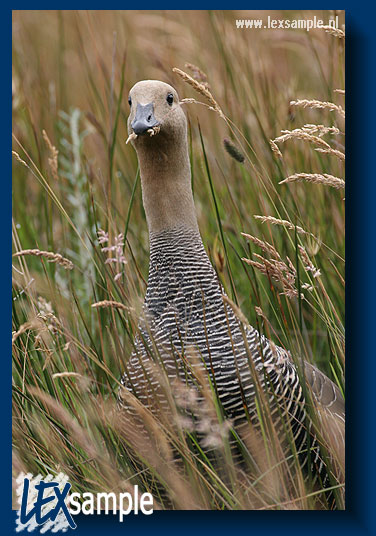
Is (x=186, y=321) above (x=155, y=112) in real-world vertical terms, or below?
below

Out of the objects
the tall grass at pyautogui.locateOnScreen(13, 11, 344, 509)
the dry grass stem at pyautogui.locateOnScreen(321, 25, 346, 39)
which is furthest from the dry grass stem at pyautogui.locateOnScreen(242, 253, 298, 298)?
the dry grass stem at pyautogui.locateOnScreen(321, 25, 346, 39)

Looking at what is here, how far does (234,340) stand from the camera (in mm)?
2570

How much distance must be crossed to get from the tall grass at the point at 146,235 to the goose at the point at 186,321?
56 millimetres

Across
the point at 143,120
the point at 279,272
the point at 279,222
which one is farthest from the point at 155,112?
the point at 279,272

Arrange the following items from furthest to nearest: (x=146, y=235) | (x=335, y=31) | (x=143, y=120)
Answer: (x=146, y=235) < (x=335, y=31) < (x=143, y=120)

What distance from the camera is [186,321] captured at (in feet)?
8.54

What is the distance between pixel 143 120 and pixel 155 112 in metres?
0.09

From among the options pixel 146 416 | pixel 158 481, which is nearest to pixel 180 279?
pixel 146 416

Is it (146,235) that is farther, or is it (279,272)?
(146,235)

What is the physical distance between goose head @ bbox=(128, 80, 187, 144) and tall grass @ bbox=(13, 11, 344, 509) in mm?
137

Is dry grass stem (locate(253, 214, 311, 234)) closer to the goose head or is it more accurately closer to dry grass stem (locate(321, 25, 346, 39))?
the goose head

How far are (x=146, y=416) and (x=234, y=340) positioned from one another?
354 millimetres

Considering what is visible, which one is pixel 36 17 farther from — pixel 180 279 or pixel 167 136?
pixel 180 279

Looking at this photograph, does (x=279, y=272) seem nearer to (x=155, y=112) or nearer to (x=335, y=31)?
(x=155, y=112)
